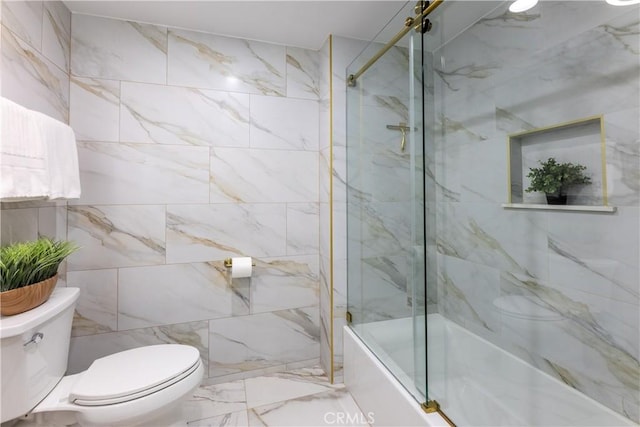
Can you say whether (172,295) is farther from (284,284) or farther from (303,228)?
(303,228)

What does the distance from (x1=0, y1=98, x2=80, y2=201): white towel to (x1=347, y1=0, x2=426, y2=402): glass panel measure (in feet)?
4.71

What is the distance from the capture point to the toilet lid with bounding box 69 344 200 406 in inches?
47.4

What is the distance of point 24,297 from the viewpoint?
1130 millimetres

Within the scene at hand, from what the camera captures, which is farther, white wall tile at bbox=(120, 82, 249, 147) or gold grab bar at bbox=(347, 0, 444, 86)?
white wall tile at bbox=(120, 82, 249, 147)

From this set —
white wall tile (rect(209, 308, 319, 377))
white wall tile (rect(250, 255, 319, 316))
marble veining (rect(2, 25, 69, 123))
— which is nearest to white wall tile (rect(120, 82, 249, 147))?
marble veining (rect(2, 25, 69, 123))

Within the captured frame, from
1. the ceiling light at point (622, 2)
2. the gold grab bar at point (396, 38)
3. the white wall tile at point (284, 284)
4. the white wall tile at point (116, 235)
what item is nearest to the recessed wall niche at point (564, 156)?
the ceiling light at point (622, 2)

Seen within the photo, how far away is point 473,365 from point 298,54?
2.10m

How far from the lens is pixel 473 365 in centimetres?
157

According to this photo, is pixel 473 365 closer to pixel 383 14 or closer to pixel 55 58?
pixel 383 14

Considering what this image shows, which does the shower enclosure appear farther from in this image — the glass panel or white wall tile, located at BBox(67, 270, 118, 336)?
white wall tile, located at BBox(67, 270, 118, 336)

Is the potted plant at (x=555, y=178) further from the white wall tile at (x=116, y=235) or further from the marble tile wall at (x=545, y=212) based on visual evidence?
the white wall tile at (x=116, y=235)

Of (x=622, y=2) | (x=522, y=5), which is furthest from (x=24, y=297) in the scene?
(x=622, y=2)

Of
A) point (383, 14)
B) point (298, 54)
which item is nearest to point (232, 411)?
point (298, 54)

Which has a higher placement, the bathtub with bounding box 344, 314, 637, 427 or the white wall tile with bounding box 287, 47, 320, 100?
the white wall tile with bounding box 287, 47, 320, 100
